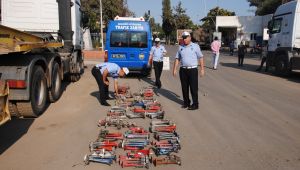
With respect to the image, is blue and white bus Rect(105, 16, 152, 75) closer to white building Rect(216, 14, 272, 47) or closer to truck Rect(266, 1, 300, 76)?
truck Rect(266, 1, 300, 76)

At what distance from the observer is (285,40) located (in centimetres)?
1611

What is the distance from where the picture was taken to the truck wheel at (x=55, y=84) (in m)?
9.43

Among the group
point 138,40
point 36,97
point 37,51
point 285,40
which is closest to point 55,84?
point 37,51

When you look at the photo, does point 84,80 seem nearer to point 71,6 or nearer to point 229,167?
point 71,6

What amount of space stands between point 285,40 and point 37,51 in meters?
11.4

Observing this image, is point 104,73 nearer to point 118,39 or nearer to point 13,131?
point 13,131

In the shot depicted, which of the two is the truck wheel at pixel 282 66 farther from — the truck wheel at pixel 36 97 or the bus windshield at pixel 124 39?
the truck wheel at pixel 36 97

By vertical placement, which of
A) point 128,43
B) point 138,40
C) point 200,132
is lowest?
point 200,132

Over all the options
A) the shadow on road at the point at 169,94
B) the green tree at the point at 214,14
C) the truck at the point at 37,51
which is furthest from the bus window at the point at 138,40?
the green tree at the point at 214,14

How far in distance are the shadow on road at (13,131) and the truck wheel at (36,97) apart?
0.22 m

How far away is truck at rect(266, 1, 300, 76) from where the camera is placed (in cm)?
1535

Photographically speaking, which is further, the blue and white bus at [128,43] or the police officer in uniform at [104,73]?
the blue and white bus at [128,43]

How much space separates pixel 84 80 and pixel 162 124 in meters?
7.57

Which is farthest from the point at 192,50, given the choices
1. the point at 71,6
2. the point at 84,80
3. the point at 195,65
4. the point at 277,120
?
the point at 84,80
